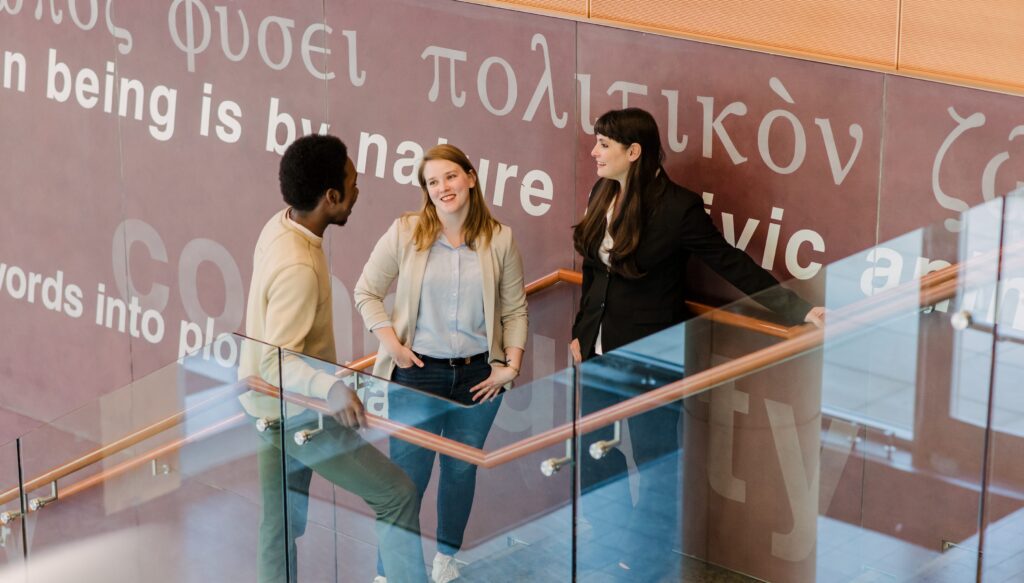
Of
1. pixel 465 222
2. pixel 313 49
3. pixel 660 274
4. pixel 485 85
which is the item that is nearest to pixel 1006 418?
pixel 660 274

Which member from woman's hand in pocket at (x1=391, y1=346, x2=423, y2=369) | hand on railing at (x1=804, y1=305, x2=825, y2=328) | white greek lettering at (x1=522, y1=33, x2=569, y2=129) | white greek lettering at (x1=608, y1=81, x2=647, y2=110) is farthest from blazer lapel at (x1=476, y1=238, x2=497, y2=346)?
hand on railing at (x1=804, y1=305, x2=825, y2=328)

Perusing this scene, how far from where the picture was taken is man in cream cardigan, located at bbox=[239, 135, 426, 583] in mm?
4836

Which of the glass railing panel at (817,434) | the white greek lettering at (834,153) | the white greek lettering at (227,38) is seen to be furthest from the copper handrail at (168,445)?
the white greek lettering at (227,38)

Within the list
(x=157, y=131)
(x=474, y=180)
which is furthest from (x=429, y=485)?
(x=157, y=131)

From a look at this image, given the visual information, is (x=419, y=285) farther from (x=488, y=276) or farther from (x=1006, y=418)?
(x=1006, y=418)

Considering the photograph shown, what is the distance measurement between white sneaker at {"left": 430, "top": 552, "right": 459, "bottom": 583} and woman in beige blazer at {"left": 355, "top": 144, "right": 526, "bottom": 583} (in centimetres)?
102

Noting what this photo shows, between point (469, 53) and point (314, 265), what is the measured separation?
95.2 inches

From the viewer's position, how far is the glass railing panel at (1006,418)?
3.88 metres

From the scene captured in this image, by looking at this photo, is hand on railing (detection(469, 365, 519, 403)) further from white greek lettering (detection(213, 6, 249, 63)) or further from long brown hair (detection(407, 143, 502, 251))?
white greek lettering (detection(213, 6, 249, 63))

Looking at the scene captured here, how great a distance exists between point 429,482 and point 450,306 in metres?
1.14

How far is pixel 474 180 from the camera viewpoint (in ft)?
18.7

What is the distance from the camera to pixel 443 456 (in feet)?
15.5

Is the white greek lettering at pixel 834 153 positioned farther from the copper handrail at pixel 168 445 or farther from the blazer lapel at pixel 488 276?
the copper handrail at pixel 168 445

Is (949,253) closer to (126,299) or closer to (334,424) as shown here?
(334,424)
